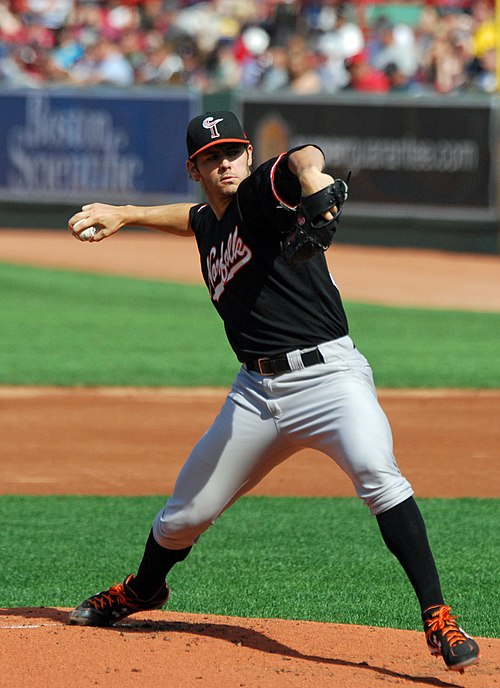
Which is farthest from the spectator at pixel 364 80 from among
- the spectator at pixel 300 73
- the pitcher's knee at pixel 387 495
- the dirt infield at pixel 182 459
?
the pitcher's knee at pixel 387 495

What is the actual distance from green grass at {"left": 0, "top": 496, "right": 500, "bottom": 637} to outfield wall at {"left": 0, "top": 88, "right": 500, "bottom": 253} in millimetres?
11577

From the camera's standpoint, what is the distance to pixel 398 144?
61.1 feet

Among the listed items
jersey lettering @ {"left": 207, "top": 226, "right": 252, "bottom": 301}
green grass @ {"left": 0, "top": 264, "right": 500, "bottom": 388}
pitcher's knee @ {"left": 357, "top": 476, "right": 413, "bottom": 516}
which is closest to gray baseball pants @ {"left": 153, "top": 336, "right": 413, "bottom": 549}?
pitcher's knee @ {"left": 357, "top": 476, "right": 413, "bottom": 516}

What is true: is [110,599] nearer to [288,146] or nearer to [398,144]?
[398,144]

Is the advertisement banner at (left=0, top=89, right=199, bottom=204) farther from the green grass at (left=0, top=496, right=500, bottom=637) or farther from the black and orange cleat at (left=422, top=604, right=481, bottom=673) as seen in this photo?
the black and orange cleat at (left=422, top=604, right=481, bottom=673)

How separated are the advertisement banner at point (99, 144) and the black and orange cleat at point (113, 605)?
1524 cm

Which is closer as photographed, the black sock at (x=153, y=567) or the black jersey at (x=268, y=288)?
the black jersey at (x=268, y=288)

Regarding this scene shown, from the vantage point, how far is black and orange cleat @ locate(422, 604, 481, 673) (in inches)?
163

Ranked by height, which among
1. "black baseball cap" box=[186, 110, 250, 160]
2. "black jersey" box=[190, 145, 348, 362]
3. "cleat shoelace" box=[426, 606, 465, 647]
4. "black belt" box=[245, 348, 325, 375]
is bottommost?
"cleat shoelace" box=[426, 606, 465, 647]

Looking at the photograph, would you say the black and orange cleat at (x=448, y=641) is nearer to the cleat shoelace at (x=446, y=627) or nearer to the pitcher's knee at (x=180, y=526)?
the cleat shoelace at (x=446, y=627)

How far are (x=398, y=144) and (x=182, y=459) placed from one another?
11118mm

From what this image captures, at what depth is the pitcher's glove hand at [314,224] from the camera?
3936 mm

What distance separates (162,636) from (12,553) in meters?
1.65

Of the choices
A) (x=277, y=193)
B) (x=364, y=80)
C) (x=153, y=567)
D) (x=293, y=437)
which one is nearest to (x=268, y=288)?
(x=277, y=193)
